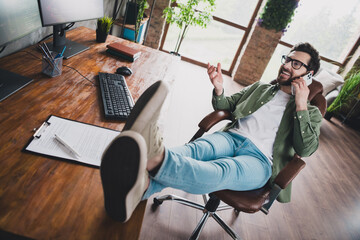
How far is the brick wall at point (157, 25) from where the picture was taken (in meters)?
4.34

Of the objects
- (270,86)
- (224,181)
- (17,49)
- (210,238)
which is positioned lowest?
(210,238)

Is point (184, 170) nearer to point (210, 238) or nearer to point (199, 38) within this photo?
point (210, 238)

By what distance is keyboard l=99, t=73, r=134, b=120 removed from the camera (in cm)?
102

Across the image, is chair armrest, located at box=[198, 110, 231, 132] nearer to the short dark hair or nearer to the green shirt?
the green shirt

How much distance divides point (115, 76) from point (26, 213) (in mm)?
899

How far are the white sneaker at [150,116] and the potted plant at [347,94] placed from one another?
475 centimetres

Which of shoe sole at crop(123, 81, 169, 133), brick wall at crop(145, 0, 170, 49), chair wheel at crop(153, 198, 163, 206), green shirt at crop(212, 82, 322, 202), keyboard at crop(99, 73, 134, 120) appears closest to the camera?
shoe sole at crop(123, 81, 169, 133)

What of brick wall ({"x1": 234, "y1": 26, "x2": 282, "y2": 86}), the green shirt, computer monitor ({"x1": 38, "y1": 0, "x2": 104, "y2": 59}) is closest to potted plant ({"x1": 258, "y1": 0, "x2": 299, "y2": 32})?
brick wall ({"x1": 234, "y1": 26, "x2": 282, "y2": 86})

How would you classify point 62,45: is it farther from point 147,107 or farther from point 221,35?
point 221,35

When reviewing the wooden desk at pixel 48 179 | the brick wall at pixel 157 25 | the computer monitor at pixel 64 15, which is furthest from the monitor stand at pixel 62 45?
the brick wall at pixel 157 25

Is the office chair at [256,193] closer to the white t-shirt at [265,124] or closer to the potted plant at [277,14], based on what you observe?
the white t-shirt at [265,124]

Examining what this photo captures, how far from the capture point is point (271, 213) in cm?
207

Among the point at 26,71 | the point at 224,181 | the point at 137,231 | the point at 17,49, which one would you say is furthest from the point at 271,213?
the point at 17,49

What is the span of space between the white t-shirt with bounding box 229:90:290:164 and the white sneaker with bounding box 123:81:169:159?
919 millimetres
